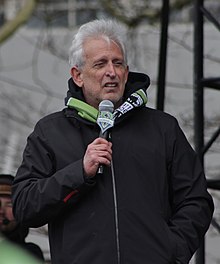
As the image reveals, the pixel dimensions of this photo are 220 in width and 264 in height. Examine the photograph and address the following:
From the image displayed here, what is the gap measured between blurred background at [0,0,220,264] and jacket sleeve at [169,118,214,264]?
5.58 m

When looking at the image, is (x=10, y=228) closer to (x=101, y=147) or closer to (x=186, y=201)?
(x=186, y=201)

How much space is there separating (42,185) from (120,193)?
1.00 ft

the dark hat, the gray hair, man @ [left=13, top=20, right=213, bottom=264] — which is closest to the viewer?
man @ [left=13, top=20, right=213, bottom=264]

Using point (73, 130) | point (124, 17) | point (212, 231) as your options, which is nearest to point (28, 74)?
point (124, 17)

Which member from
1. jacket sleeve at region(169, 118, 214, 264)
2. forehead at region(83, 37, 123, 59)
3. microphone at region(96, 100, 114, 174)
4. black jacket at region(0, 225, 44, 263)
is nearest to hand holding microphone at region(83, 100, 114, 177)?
microphone at region(96, 100, 114, 174)

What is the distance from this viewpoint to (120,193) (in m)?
4.30

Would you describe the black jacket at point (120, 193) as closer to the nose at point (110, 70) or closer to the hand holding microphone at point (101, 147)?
the hand holding microphone at point (101, 147)

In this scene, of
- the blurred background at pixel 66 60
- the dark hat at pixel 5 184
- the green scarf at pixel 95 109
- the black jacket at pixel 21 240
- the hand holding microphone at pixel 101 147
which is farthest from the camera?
the blurred background at pixel 66 60

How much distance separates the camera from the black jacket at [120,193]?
4266 mm

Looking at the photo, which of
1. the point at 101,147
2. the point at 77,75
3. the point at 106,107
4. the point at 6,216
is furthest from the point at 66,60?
the point at 101,147

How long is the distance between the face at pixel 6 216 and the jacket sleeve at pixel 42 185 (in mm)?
1166

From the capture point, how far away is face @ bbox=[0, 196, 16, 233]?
18.4ft

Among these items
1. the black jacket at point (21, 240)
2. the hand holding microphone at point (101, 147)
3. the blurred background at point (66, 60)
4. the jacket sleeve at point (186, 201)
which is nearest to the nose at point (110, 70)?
the hand holding microphone at point (101, 147)

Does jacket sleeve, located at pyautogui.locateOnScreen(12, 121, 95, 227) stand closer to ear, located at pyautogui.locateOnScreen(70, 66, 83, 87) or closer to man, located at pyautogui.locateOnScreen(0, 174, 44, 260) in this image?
ear, located at pyautogui.locateOnScreen(70, 66, 83, 87)
